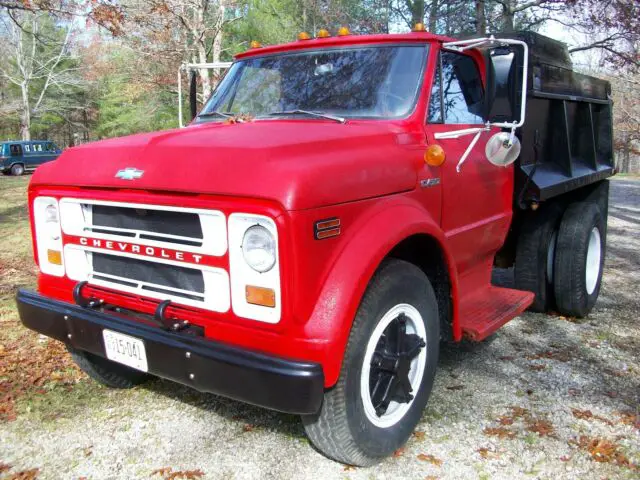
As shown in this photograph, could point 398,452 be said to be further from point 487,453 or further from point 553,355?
point 553,355

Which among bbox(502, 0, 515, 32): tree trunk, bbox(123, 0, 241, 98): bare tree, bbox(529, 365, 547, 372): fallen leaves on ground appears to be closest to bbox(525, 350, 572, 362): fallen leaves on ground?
bbox(529, 365, 547, 372): fallen leaves on ground

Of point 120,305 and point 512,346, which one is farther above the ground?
point 120,305

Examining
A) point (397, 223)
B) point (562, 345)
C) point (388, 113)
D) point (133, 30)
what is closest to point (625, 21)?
point (562, 345)

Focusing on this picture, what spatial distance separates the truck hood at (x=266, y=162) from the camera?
2426mm

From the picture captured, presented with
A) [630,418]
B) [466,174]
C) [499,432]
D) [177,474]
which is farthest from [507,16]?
[177,474]

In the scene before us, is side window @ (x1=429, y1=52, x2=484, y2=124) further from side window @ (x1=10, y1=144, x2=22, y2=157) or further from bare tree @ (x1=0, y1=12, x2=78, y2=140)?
bare tree @ (x1=0, y1=12, x2=78, y2=140)

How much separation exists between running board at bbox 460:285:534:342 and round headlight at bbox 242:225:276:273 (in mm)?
1631

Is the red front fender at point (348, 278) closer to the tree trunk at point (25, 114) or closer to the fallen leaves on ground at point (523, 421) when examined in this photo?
the fallen leaves on ground at point (523, 421)

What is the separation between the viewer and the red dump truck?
244 cm

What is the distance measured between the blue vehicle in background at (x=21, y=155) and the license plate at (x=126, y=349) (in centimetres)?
2769

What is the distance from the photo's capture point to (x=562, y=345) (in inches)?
182

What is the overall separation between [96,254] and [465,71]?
261 centimetres

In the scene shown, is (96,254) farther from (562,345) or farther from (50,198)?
(562,345)

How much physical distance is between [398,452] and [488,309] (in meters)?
1.29
